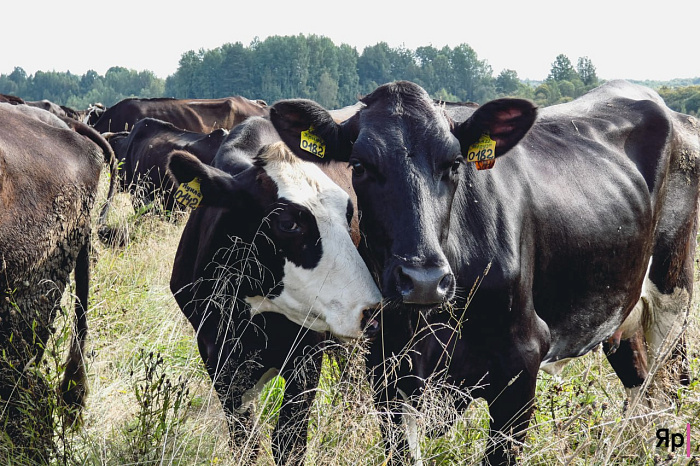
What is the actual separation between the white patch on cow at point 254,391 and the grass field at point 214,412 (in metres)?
0.13

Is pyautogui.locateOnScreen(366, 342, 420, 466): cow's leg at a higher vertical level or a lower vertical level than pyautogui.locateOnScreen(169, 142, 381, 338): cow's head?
lower

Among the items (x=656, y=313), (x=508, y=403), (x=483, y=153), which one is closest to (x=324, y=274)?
(x=483, y=153)

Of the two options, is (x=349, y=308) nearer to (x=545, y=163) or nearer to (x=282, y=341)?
(x=282, y=341)

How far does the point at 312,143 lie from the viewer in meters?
3.67

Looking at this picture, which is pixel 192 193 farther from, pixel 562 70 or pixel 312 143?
pixel 562 70

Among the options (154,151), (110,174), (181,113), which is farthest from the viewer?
(181,113)

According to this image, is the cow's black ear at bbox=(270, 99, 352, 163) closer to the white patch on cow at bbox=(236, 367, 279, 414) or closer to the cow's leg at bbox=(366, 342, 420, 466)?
the cow's leg at bbox=(366, 342, 420, 466)

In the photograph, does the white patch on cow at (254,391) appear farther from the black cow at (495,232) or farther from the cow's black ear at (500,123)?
the cow's black ear at (500,123)

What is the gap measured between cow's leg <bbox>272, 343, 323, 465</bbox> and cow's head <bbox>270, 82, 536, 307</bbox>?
0.66 m

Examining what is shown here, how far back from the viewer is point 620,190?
450 centimetres

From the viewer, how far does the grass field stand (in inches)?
128

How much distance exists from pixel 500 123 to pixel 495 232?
56 cm
